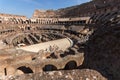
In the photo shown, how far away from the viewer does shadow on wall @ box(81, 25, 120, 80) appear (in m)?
8.53

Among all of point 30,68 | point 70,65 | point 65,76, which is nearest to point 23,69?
point 30,68

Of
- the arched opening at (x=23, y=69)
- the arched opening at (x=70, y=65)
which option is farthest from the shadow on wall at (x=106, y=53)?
the arched opening at (x=23, y=69)

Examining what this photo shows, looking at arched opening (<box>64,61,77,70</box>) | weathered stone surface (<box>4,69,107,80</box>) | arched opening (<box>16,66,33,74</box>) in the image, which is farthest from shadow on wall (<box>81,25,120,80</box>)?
arched opening (<box>16,66,33,74</box>)

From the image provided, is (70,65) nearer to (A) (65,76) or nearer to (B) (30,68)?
(B) (30,68)

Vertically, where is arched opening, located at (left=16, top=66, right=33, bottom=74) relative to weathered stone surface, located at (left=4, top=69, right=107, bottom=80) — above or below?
below

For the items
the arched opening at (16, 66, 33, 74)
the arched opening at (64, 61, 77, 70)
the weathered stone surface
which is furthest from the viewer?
the arched opening at (64, 61, 77, 70)

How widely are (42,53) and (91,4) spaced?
3133 centimetres

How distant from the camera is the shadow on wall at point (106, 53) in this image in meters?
8.53

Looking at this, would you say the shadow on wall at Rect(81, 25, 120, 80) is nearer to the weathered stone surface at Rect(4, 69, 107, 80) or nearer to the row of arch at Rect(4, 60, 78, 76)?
the weathered stone surface at Rect(4, 69, 107, 80)

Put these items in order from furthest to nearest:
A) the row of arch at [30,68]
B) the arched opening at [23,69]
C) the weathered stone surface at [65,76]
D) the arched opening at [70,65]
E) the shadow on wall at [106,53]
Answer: the arched opening at [70,65] < the arched opening at [23,69] < the row of arch at [30,68] < the shadow on wall at [106,53] < the weathered stone surface at [65,76]

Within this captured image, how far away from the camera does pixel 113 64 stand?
8.71 meters

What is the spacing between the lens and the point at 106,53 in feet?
30.7

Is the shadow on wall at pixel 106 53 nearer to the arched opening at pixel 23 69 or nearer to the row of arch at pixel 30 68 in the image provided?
the row of arch at pixel 30 68

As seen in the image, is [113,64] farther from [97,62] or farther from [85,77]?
[85,77]
